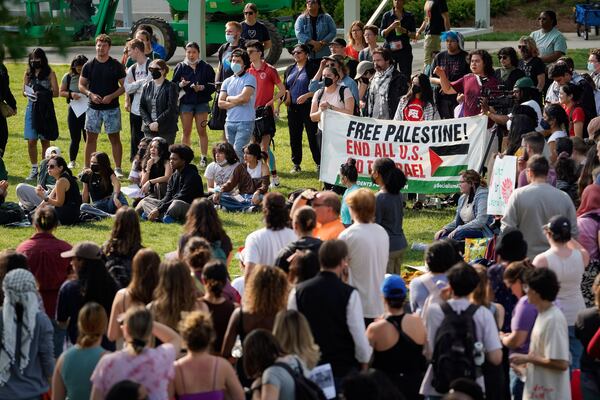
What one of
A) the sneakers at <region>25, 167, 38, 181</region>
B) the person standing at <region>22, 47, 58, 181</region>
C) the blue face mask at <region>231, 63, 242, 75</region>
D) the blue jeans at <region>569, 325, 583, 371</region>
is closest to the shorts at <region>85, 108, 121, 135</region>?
the person standing at <region>22, 47, 58, 181</region>

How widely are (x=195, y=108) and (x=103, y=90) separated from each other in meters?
1.45

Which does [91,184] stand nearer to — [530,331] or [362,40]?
[362,40]

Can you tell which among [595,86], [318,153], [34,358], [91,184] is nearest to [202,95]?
[318,153]

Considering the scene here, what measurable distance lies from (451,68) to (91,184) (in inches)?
193

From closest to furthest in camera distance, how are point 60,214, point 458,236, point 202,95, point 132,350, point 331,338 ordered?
point 132,350
point 331,338
point 458,236
point 60,214
point 202,95

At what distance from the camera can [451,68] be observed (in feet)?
58.0

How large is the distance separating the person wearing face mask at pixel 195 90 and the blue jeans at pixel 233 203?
286cm

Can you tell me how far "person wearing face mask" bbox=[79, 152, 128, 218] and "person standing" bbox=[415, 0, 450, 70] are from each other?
7704 millimetres

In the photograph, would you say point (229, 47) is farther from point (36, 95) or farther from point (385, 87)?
point (385, 87)

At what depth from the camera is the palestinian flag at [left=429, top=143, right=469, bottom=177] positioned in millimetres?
15992

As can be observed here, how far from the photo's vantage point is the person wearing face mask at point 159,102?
1814 centimetres

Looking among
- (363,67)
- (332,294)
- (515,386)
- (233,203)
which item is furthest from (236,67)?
(332,294)

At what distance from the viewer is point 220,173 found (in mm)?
16641

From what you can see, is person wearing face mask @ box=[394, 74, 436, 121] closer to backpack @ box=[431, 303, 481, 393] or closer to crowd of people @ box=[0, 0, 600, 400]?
crowd of people @ box=[0, 0, 600, 400]
